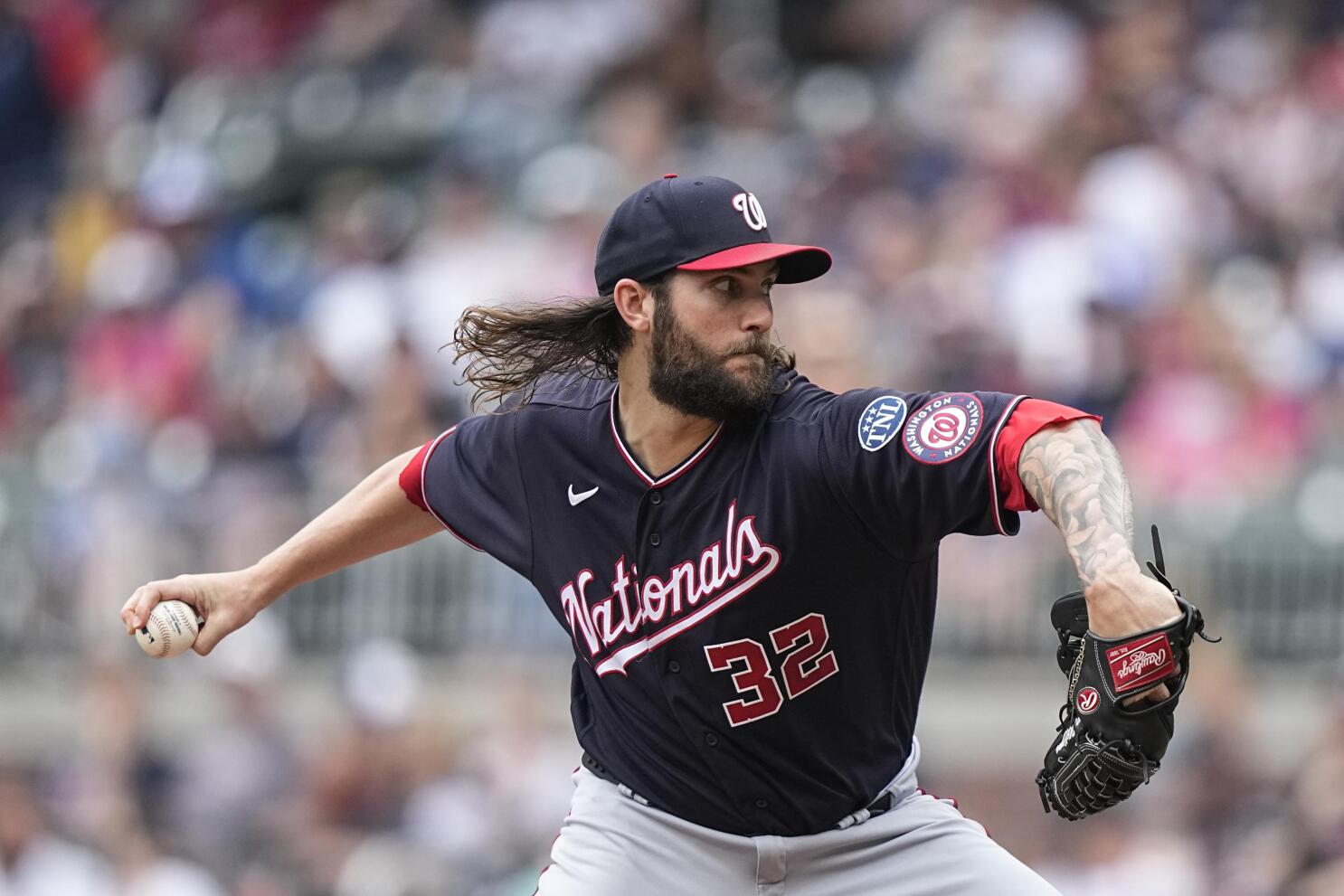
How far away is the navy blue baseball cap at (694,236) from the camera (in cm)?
402

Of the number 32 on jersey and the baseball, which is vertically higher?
the baseball

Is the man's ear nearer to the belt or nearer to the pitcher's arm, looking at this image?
the pitcher's arm

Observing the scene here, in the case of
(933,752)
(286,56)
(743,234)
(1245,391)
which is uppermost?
(286,56)

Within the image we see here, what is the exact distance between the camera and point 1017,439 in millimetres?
3516

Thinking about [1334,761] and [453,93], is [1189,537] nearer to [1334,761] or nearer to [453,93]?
[1334,761]

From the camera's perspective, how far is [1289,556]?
26.8ft

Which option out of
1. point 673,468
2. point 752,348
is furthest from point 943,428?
point 673,468

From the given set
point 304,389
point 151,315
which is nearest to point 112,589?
point 304,389

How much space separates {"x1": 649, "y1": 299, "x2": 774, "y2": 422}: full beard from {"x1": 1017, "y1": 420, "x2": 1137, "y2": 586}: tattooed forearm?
70 centimetres

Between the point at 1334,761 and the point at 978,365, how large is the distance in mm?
2594

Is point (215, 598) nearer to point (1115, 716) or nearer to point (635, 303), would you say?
point (635, 303)

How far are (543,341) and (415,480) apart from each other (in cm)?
44

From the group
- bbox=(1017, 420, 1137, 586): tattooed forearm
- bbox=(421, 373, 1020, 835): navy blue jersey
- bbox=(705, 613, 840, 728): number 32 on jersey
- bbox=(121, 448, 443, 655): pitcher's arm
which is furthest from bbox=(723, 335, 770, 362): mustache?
bbox=(121, 448, 443, 655): pitcher's arm

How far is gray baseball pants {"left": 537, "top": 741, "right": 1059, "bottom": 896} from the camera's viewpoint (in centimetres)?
407
